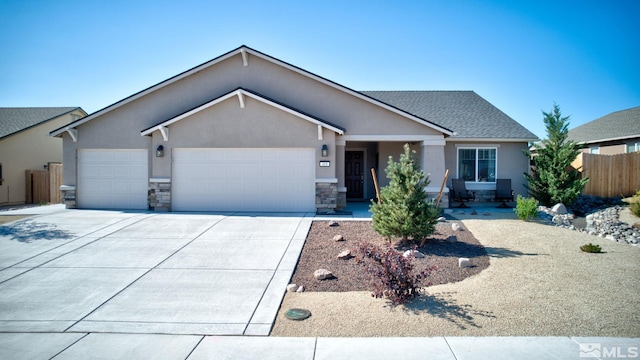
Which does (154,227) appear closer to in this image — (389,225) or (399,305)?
(389,225)

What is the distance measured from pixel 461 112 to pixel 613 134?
→ 9.42m

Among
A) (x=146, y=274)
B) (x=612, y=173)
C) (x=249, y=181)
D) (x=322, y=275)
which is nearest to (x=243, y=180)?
(x=249, y=181)

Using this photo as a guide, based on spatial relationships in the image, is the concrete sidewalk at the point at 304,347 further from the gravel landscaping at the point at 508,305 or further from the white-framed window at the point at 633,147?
the white-framed window at the point at 633,147

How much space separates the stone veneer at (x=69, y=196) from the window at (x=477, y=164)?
15080mm

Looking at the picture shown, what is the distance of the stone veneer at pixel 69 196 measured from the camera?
13118 millimetres

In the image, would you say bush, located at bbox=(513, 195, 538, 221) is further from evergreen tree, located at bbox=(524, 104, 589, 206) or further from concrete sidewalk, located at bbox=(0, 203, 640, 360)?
concrete sidewalk, located at bbox=(0, 203, 640, 360)

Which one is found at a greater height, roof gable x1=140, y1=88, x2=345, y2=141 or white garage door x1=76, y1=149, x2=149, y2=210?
roof gable x1=140, y1=88, x2=345, y2=141

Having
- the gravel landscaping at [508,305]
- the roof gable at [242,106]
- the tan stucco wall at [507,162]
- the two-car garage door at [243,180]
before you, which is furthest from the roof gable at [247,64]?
the gravel landscaping at [508,305]

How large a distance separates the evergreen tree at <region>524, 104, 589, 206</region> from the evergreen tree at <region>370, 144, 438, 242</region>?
771 cm

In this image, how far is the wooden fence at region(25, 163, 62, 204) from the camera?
766 inches

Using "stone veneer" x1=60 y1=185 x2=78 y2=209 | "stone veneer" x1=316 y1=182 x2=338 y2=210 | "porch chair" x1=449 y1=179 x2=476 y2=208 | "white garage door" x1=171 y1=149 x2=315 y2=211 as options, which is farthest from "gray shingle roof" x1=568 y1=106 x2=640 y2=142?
"stone veneer" x1=60 y1=185 x2=78 y2=209

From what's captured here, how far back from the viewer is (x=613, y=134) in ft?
63.4

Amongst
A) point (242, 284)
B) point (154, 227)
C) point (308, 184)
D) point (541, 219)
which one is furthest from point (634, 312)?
point (154, 227)

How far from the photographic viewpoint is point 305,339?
14.2ft
